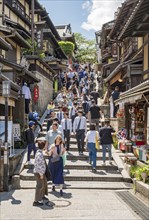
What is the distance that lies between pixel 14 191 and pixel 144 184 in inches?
168

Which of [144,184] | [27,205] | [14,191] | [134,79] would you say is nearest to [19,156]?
[14,191]

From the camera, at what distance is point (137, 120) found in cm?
1661

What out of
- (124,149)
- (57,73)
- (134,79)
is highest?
(57,73)

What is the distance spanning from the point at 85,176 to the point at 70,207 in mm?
3641

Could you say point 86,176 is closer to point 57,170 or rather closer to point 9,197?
point 57,170

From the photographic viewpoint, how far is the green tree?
71562 mm

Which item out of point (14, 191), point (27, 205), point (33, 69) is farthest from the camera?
point (33, 69)

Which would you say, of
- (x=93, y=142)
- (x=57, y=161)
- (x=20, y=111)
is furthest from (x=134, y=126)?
(x=57, y=161)

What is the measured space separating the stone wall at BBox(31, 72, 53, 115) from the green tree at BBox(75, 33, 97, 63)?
41.0 meters

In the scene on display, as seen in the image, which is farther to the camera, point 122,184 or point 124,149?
point 124,149

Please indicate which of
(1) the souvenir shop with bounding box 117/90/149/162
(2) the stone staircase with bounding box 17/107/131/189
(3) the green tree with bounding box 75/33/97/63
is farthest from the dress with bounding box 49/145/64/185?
(3) the green tree with bounding box 75/33/97/63

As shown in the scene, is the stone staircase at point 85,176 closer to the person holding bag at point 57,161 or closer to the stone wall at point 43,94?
the person holding bag at point 57,161

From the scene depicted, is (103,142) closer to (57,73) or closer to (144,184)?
(144,184)

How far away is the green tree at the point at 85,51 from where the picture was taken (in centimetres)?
7156
